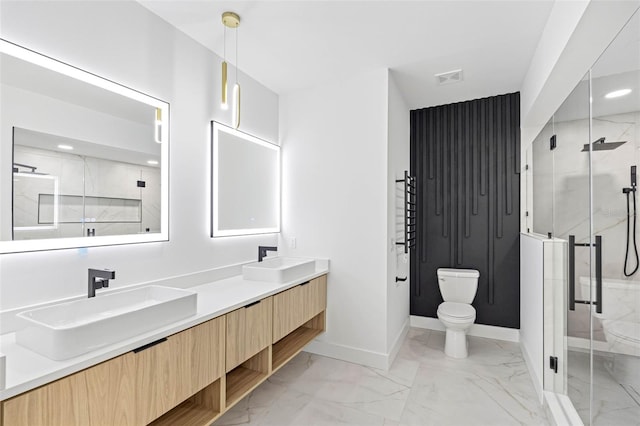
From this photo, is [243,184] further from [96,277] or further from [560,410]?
[560,410]

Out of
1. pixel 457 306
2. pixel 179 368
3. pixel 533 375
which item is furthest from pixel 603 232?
pixel 179 368

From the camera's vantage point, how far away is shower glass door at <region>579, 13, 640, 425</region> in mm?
1334

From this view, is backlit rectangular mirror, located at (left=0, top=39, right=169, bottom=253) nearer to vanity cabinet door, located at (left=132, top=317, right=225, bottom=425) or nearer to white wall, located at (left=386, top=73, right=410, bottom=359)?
vanity cabinet door, located at (left=132, top=317, right=225, bottom=425)

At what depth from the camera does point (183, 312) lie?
1.60 m

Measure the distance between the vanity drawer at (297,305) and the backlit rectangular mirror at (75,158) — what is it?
3.06 feet

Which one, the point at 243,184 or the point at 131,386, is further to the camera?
the point at 243,184

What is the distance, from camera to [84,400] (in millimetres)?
1172

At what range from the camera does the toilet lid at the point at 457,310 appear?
2945 millimetres

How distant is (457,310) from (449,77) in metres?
2.13

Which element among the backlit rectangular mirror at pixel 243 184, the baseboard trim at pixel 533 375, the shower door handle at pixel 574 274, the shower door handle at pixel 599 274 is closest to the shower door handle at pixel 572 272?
the shower door handle at pixel 574 274

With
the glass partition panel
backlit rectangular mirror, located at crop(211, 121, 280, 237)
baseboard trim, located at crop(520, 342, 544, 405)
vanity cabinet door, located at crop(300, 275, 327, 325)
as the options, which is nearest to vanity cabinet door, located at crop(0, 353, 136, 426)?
backlit rectangular mirror, located at crop(211, 121, 280, 237)

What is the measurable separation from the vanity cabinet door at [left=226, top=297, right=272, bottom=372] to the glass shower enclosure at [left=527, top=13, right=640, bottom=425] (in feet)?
5.97

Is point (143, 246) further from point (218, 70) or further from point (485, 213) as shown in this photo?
point (485, 213)

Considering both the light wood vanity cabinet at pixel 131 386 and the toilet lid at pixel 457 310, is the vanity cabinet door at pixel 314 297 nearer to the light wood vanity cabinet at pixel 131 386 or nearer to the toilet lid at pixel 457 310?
the light wood vanity cabinet at pixel 131 386
